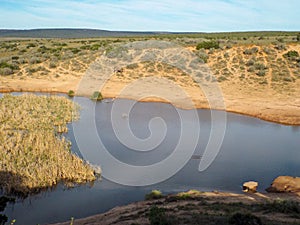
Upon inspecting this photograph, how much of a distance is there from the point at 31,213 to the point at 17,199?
3.71 feet

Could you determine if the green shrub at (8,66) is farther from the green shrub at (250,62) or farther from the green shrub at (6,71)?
the green shrub at (250,62)

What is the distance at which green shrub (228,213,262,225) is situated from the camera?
946cm

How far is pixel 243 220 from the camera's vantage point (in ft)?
31.2

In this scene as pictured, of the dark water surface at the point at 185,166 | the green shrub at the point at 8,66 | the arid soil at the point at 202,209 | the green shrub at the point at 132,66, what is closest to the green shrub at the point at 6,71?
the green shrub at the point at 8,66

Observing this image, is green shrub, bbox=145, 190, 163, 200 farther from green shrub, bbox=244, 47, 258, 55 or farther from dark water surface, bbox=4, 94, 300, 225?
green shrub, bbox=244, 47, 258, 55

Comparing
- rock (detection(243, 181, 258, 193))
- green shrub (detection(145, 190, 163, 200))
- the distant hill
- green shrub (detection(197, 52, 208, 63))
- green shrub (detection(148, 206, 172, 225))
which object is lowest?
green shrub (detection(145, 190, 163, 200))

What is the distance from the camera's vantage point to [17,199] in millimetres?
13211

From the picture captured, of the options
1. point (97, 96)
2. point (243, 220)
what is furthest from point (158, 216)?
point (97, 96)

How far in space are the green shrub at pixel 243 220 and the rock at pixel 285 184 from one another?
531 centimetres

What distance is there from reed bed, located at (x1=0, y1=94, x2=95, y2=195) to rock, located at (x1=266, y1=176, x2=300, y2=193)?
24.9ft

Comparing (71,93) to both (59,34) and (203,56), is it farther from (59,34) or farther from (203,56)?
(59,34)

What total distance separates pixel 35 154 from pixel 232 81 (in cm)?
2757

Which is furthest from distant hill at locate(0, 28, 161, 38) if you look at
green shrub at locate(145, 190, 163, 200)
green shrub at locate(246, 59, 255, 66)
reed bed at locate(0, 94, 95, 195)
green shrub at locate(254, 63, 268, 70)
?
green shrub at locate(145, 190, 163, 200)

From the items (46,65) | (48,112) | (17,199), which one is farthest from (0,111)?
(46,65)
